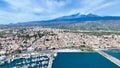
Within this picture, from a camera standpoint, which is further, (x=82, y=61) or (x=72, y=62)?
(x=82, y=61)

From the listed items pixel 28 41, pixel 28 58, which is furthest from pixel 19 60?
pixel 28 41

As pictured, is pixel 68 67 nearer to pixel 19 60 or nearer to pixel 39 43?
pixel 19 60

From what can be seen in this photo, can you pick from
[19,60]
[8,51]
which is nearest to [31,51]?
[8,51]

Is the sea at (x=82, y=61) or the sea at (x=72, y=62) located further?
the sea at (x=82, y=61)

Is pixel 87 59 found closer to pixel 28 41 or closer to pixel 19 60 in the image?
pixel 19 60

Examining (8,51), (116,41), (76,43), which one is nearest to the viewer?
(8,51)

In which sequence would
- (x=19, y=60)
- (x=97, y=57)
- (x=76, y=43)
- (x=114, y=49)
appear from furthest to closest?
(x=76, y=43)
(x=114, y=49)
(x=97, y=57)
(x=19, y=60)

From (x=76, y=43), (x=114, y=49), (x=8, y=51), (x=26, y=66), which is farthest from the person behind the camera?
(x=76, y=43)

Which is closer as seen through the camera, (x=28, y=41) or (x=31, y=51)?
(x=31, y=51)

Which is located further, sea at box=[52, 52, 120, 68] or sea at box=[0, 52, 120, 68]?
sea at box=[52, 52, 120, 68]
